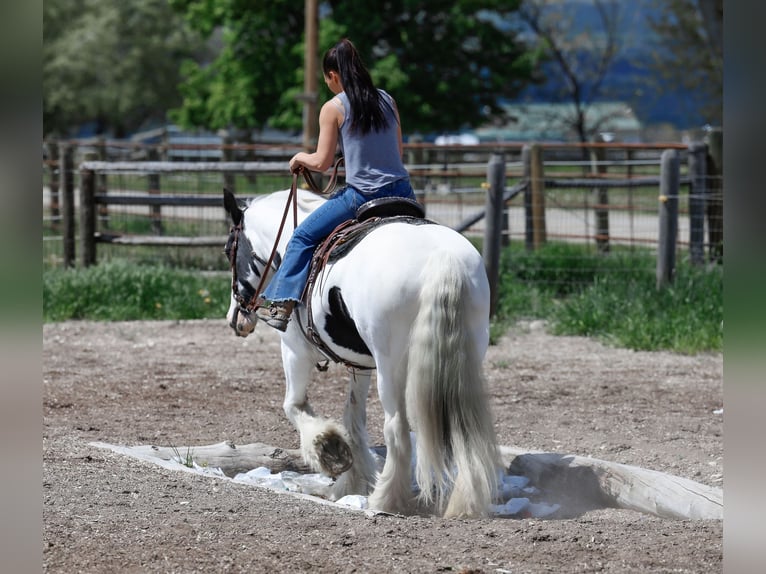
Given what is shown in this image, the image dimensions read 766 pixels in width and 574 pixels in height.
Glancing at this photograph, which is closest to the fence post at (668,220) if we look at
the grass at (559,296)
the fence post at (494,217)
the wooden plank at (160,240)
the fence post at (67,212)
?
the grass at (559,296)

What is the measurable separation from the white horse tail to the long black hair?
934mm

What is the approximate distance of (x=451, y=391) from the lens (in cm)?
462

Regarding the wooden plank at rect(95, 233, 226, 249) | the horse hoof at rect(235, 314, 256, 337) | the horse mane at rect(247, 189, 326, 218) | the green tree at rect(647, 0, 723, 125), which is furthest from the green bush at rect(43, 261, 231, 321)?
the green tree at rect(647, 0, 723, 125)

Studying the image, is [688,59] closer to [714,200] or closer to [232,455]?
[714,200]

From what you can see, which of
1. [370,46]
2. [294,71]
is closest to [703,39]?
[370,46]

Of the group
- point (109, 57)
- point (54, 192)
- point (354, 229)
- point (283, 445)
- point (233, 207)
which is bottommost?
point (283, 445)

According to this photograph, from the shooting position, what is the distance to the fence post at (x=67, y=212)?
1307 cm

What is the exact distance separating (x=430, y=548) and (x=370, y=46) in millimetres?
25171

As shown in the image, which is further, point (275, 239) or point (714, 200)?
point (714, 200)

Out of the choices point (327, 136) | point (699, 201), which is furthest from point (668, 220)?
point (327, 136)

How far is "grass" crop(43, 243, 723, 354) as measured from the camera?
385 inches

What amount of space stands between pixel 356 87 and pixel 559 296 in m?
7.15

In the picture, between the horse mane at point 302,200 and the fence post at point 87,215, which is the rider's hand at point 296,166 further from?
the fence post at point 87,215

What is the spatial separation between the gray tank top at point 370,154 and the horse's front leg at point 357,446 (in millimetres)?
1103
